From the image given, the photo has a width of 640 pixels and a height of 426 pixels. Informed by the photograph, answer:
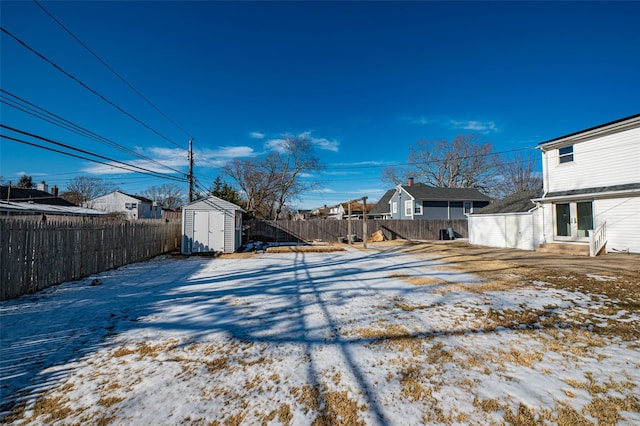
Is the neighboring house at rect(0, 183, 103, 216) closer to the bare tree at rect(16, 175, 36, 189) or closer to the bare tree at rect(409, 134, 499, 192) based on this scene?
the bare tree at rect(16, 175, 36, 189)

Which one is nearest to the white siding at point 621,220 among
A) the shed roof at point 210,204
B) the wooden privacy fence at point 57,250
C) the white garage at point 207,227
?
the white garage at point 207,227

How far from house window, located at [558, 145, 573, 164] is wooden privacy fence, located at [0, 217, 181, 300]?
60.2ft

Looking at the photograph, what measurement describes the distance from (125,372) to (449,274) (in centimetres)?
755

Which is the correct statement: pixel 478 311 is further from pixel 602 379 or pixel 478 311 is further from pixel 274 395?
pixel 274 395

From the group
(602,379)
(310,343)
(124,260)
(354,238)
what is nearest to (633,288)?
(602,379)

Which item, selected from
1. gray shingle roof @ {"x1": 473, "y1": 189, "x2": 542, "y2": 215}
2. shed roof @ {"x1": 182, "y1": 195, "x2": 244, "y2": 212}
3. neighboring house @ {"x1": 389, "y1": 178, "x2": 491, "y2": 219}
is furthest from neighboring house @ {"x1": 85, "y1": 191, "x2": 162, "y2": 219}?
gray shingle roof @ {"x1": 473, "y1": 189, "x2": 542, "y2": 215}

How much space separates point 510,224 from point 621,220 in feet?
15.0

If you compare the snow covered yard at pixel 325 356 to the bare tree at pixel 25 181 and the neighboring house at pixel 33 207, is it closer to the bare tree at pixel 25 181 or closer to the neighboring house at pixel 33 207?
the neighboring house at pixel 33 207

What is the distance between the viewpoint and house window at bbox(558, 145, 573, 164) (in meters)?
12.3

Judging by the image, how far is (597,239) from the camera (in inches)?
416

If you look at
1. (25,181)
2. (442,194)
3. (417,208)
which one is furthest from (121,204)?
(442,194)

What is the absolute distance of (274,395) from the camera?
2.48 meters

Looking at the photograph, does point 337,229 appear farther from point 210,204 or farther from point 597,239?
point 597,239

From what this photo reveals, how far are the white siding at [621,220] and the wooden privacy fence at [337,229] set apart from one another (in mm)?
11764
